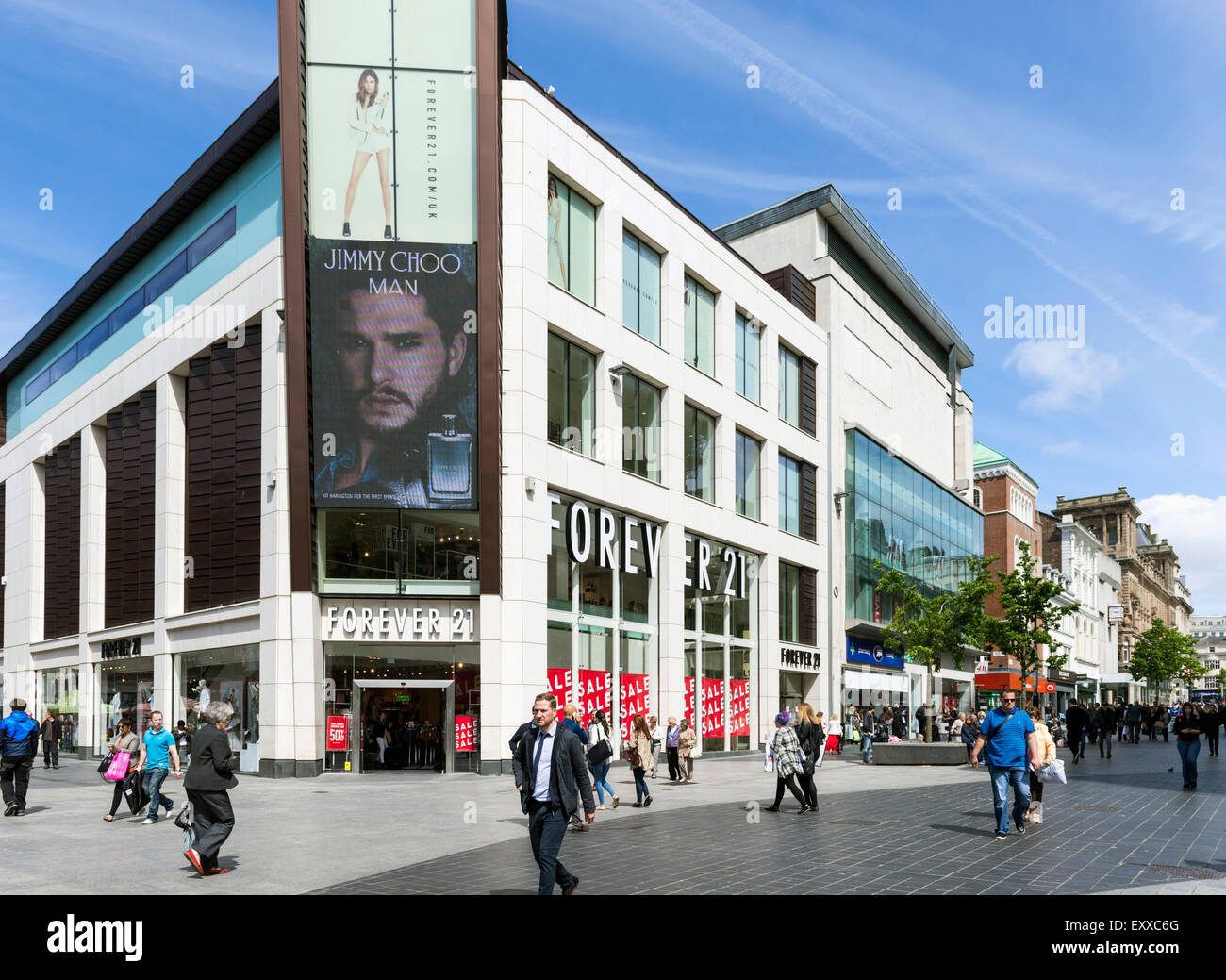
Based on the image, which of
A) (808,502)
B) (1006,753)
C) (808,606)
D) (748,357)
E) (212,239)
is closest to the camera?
(1006,753)

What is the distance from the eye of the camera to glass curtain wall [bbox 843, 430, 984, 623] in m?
48.1

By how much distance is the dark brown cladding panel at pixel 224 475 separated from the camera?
29.4 metres

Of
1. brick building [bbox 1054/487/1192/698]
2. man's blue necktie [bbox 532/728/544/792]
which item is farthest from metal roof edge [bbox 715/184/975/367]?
brick building [bbox 1054/487/1192/698]

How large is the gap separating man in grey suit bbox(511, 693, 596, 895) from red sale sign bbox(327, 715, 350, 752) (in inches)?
717

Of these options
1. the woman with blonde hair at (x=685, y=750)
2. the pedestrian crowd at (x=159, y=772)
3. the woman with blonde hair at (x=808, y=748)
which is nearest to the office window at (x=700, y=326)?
the woman with blonde hair at (x=685, y=750)

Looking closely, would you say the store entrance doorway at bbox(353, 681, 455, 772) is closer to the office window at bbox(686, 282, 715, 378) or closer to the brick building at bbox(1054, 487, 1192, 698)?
the office window at bbox(686, 282, 715, 378)

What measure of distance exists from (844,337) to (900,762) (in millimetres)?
22406

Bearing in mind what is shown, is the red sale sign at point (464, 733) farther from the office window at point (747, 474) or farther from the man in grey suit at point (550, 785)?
the man in grey suit at point (550, 785)

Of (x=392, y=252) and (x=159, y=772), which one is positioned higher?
(x=392, y=252)

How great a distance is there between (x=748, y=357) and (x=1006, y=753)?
27496 mm

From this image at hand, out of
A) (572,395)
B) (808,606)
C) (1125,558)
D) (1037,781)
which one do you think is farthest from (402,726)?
(1125,558)

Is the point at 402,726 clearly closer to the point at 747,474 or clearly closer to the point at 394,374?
the point at 394,374

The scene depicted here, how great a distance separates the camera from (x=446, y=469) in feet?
87.5

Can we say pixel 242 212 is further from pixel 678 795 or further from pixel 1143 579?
pixel 1143 579
